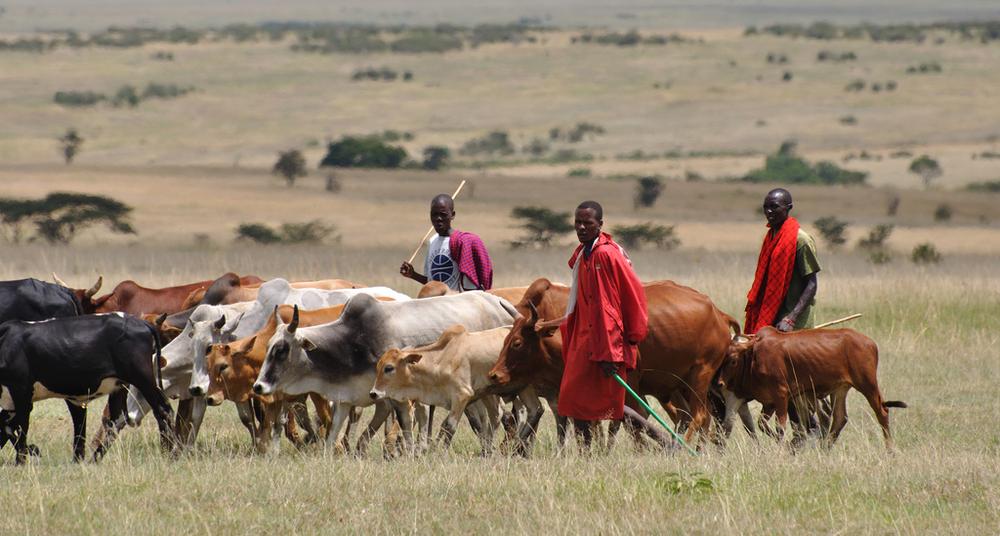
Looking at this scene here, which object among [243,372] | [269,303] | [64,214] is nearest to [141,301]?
[269,303]

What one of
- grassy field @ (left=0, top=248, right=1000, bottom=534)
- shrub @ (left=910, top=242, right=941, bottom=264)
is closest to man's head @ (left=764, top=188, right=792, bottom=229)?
grassy field @ (left=0, top=248, right=1000, bottom=534)

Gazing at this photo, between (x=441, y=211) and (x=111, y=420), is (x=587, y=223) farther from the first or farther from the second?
(x=111, y=420)

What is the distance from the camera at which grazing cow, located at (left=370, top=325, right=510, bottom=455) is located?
35.9ft

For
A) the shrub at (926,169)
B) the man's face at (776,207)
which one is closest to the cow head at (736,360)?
the man's face at (776,207)

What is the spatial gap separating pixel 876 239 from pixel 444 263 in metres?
28.5

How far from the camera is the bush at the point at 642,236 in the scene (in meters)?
38.3

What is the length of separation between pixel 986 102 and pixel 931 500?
257ft

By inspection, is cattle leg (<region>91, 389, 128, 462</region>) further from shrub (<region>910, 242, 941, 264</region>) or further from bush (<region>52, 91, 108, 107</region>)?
bush (<region>52, 91, 108, 107</region>)

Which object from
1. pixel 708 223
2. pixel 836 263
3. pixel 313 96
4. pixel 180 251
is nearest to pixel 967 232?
pixel 708 223

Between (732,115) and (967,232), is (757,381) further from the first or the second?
(732,115)

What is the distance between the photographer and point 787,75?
95938 mm

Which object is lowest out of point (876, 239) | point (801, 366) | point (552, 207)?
point (552, 207)

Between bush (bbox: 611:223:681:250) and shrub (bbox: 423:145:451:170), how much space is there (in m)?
24.3

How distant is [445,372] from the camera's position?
10961 millimetres
